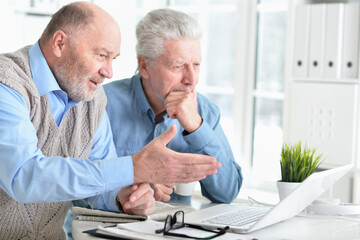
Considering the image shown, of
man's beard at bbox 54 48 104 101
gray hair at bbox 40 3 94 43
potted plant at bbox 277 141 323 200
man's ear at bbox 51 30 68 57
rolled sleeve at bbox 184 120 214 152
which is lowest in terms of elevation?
potted plant at bbox 277 141 323 200

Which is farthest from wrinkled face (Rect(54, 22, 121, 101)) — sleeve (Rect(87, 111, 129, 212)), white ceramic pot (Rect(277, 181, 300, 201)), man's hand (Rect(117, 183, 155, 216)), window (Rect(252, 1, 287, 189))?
window (Rect(252, 1, 287, 189))

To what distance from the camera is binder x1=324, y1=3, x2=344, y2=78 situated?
3.30 m

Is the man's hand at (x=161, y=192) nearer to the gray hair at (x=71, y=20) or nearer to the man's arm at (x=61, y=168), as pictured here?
the man's arm at (x=61, y=168)

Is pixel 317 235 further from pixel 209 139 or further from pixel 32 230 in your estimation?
pixel 32 230

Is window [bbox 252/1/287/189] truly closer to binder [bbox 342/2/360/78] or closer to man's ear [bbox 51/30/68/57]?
binder [bbox 342/2/360/78]

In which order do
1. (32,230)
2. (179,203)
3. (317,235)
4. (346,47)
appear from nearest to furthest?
(317,235) → (32,230) → (179,203) → (346,47)

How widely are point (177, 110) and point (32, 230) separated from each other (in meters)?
0.70

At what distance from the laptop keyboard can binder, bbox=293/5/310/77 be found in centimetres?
180

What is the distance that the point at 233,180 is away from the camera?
2.25 meters

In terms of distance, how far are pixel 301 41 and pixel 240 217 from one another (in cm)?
201

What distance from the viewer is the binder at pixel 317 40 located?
336cm

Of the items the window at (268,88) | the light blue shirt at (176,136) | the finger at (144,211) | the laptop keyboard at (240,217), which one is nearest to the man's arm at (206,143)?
the light blue shirt at (176,136)

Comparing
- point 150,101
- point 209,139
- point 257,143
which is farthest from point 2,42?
point 209,139

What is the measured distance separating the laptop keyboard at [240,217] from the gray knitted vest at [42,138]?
559 millimetres
